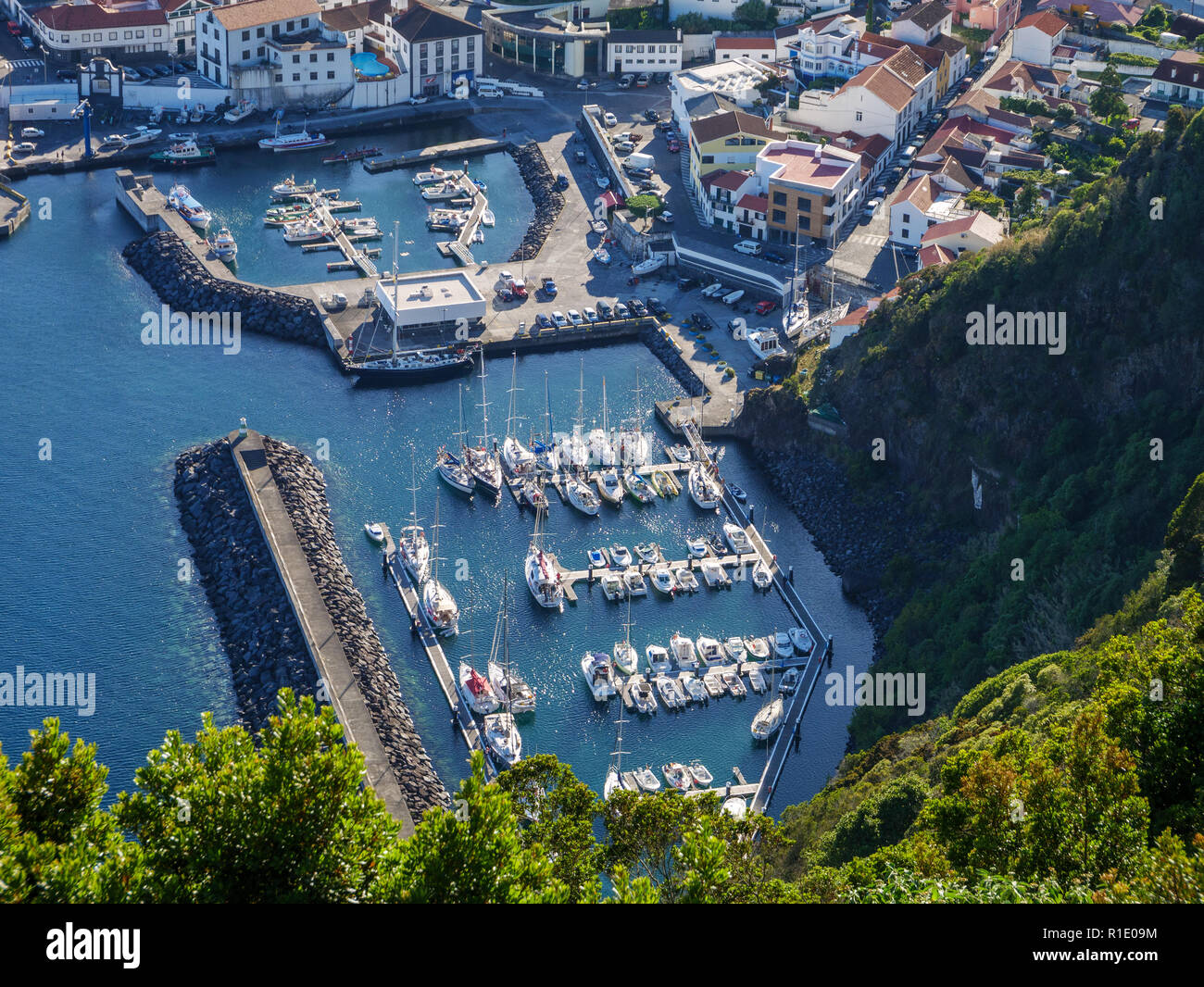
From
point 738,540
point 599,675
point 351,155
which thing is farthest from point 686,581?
point 351,155

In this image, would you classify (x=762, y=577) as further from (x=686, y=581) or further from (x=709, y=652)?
(x=709, y=652)

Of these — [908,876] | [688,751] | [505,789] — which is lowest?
[688,751]

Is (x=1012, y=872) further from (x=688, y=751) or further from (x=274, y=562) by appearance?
(x=274, y=562)

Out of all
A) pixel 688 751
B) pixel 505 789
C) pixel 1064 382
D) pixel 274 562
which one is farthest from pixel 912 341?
pixel 505 789

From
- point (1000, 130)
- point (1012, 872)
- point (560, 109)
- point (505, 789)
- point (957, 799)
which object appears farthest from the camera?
point (560, 109)

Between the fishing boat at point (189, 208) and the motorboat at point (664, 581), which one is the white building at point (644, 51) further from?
the motorboat at point (664, 581)

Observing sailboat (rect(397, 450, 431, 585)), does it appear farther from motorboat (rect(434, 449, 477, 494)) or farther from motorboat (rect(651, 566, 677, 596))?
motorboat (rect(651, 566, 677, 596))

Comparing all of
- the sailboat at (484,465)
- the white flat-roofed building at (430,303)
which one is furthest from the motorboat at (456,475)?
the white flat-roofed building at (430,303)
